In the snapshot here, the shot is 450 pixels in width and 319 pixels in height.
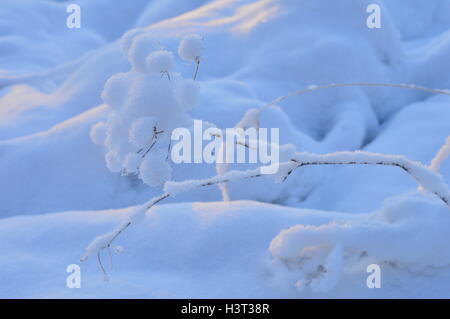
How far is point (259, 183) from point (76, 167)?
0.68m

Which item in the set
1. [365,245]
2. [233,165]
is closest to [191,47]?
[365,245]

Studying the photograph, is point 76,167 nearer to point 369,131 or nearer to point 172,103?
point 172,103

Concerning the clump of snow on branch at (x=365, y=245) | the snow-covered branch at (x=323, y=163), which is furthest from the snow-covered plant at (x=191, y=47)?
the clump of snow on branch at (x=365, y=245)

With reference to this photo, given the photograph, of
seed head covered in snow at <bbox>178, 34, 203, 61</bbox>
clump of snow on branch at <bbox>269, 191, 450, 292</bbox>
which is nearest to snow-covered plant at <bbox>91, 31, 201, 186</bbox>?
seed head covered in snow at <bbox>178, 34, 203, 61</bbox>

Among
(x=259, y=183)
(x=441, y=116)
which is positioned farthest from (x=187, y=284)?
(x=441, y=116)

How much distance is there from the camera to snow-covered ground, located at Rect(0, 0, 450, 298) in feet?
2.43

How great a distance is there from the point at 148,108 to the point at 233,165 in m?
0.95

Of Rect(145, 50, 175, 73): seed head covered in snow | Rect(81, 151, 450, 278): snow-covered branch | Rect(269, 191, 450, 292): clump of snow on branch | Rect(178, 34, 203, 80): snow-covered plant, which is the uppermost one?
Rect(178, 34, 203, 80): snow-covered plant

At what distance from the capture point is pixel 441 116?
1.77 meters

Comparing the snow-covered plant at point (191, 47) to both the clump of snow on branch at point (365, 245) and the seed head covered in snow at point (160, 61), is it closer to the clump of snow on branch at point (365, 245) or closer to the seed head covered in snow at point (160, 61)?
the seed head covered in snow at point (160, 61)

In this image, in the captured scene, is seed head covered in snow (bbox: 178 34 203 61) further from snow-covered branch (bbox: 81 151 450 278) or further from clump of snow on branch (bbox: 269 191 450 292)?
clump of snow on branch (bbox: 269 191 450 292)

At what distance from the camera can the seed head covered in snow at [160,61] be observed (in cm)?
60

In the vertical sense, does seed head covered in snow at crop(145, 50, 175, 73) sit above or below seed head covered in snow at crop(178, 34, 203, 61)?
below

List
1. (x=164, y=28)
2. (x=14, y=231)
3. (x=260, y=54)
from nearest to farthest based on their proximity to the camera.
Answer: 1. (x=14, y=231)
2. (x=260, y=54)
3. (x=164, y=28)
